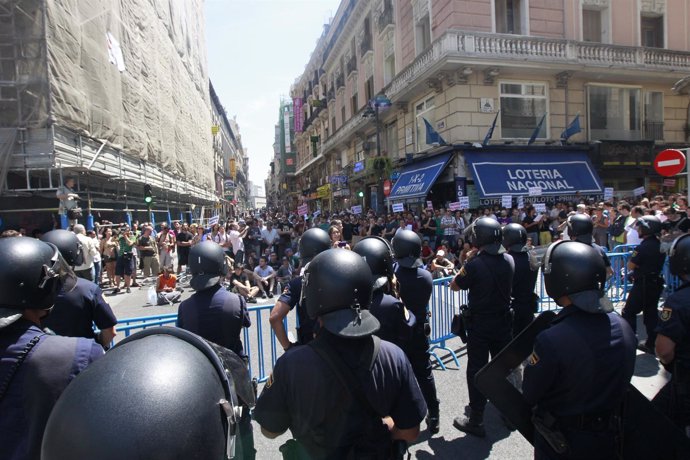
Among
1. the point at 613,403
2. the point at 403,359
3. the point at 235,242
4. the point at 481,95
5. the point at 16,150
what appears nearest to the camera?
the point at 403,359

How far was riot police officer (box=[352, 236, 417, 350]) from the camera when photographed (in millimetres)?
3170

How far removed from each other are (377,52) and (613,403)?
81.2 ft

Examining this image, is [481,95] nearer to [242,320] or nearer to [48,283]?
[242,320]

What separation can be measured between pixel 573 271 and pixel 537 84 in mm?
16882

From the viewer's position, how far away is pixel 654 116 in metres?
18.4

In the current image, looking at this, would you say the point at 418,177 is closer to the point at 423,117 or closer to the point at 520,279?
the point at 423,117

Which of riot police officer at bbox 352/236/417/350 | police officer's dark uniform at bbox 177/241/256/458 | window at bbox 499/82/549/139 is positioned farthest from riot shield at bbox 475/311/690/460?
window at bbox 499/82/549/139

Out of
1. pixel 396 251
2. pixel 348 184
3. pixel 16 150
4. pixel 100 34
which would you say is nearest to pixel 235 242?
pixel 16 150

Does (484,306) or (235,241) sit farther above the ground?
(235,241)

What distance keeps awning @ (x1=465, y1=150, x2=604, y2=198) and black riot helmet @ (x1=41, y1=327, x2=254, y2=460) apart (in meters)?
14.4

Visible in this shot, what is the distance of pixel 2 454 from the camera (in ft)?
5.92

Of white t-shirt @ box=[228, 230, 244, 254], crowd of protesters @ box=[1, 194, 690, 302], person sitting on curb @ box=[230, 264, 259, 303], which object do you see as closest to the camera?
person sitting on curb @ box=[230, 264, 259, 303]

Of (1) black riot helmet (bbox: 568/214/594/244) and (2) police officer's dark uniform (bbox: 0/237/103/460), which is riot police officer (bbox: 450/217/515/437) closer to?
(1) black riot helmet (bbox: 568/214/594/244)

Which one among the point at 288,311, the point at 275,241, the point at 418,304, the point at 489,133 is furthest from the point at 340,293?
the point at 489,133
